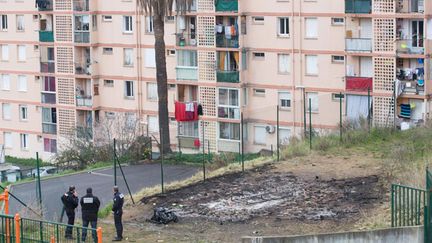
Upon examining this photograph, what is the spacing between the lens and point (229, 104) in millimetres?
64500

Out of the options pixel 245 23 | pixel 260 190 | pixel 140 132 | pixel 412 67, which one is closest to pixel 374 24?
pixel 412 67

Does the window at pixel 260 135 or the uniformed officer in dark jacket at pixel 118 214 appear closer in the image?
the uniformed officer in dark jacket at pixel 118 214

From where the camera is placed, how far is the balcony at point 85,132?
62.9m

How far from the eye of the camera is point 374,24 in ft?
193

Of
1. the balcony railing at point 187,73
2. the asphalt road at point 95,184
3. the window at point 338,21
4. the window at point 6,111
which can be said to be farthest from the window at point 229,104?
the window at point 6,111

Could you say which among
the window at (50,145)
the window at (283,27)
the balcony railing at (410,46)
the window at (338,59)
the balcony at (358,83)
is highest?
the window at (283,27)

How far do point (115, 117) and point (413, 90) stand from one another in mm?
16128

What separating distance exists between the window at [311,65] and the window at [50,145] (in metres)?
16.5

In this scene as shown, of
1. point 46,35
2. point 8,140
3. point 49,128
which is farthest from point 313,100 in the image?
point 8,140

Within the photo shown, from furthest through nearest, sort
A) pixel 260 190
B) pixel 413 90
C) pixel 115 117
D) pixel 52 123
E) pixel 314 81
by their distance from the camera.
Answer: pixel 52 123
pixel 115 117
pixel 314 81
pixel 413 90
pixel 260 190

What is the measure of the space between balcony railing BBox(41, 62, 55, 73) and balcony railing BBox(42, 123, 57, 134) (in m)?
2.90

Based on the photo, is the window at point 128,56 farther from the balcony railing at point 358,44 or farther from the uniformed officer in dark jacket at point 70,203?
the uniformed officer in dark jacket at point 70,203

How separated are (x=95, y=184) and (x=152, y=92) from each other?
25.6m

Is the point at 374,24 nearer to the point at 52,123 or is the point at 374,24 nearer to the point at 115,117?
the point at 115,117
